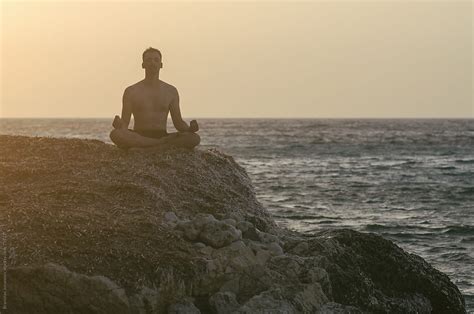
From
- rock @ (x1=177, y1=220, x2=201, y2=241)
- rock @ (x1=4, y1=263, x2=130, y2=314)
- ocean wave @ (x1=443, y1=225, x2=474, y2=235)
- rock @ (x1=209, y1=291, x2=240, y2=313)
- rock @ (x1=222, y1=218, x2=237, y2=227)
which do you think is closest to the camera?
rock @ (x1=4, y1=263, x2=130, y2=314)

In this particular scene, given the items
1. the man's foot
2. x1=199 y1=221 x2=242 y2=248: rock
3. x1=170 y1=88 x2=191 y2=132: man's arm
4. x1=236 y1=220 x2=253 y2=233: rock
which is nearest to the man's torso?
x1=170 y1=88 x2=191 y2=132: man's arm

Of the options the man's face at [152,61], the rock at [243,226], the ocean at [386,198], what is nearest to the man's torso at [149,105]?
the man's face at [152,61]

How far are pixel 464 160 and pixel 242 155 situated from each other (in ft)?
51.6

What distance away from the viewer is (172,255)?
10289 millimetres

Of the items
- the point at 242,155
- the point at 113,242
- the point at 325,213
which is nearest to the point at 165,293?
the point at 113,242

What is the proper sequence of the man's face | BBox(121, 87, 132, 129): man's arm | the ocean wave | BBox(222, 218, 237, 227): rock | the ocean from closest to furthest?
BBox(222, 218, 237, 227): rock, the man's face, BBox(121, 87, 132, 129): man's arm, the ocean, the ocean wave

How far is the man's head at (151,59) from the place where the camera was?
14648 millimetres

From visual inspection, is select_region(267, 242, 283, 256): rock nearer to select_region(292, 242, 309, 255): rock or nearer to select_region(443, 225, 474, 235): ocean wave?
select_region(292, 242, 309, 255): rock

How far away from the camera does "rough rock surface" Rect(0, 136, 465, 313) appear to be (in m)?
9.75

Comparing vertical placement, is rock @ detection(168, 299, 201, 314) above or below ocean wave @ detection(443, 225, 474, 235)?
above

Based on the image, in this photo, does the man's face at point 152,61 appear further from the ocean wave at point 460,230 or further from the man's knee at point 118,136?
the ocean wave at point 460,230

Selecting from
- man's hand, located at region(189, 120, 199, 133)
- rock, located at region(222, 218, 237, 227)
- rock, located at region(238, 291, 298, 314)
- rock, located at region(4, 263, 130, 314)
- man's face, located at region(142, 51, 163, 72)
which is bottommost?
rock, located at region(238, 291, 298, 314)

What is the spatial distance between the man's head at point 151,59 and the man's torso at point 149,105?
384 millimetres

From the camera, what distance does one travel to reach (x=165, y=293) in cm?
985
